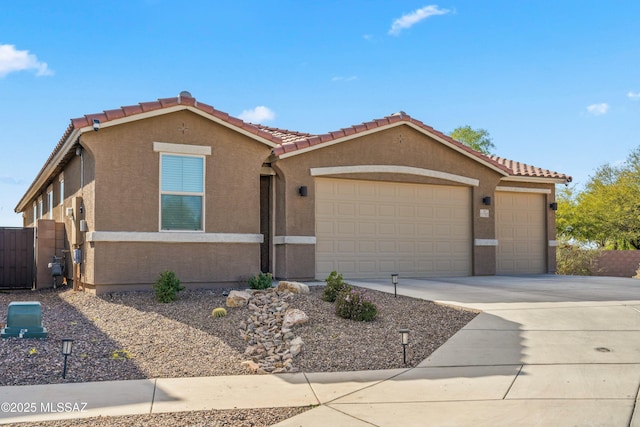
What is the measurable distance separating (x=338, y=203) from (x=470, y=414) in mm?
9537

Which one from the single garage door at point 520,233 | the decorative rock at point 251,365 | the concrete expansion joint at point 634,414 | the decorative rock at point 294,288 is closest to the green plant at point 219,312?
the decorative rock at point 294,288

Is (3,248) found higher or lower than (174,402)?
higher

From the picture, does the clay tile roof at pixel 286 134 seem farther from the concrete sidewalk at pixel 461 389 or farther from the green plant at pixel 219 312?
the concrete sidewalk at pixel 461 389

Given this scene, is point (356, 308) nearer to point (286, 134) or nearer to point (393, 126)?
point (393, 126)

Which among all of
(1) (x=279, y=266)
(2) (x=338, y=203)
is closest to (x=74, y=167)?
(1) (x=279, y=266)

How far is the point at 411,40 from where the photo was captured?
685 inches

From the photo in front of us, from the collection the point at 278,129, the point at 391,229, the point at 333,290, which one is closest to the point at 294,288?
the point at 333,290

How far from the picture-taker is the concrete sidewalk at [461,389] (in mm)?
5652

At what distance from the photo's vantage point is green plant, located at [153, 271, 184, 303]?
36.0 feet

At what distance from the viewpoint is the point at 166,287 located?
10984mm

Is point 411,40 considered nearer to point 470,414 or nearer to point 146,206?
point 146,206

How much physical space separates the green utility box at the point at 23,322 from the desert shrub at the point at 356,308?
176 inches

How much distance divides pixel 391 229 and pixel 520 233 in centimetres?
538

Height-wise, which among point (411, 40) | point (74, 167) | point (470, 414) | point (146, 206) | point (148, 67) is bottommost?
point (470, 414)
